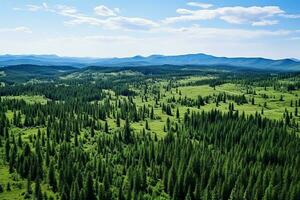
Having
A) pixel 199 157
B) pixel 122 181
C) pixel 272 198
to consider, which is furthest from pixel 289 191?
pixel 122 181

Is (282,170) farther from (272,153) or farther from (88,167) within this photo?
(88,167)

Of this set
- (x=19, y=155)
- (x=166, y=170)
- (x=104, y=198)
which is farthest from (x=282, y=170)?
(x=19, y=155)

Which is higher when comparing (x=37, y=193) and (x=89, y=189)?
(x=89, y=189)

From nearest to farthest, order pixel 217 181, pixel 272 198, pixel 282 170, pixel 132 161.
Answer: pixel 272 198 < pixel 217 181 < pixel 282 170 < pixel 132 161

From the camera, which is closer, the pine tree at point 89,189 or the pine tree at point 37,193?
the pine tree at point 37,193

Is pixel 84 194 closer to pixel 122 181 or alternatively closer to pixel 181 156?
pixel 122 181

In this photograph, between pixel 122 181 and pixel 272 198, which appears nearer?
pixel 272 198

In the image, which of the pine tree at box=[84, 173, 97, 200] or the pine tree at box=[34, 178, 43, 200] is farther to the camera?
the pine tree at box=[84, 173, 97, 200]

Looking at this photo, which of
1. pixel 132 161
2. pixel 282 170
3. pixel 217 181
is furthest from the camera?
pixel 132 161

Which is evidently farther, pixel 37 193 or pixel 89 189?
pixel 89 189
